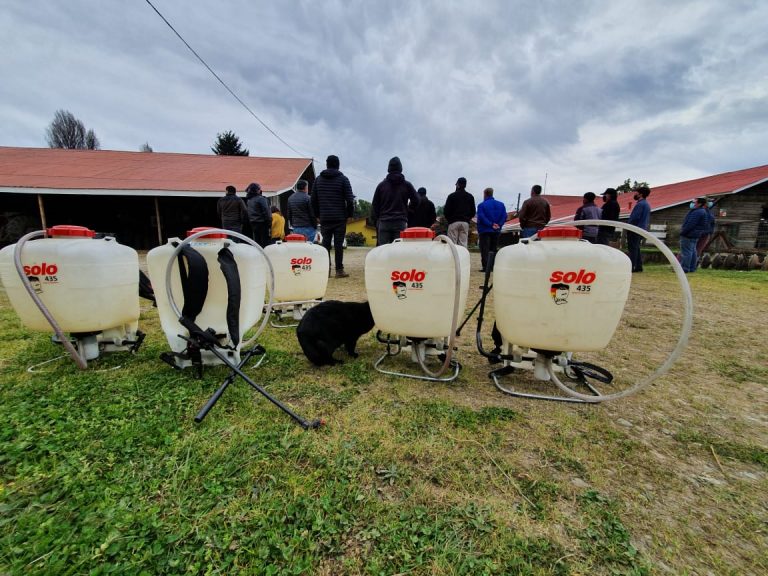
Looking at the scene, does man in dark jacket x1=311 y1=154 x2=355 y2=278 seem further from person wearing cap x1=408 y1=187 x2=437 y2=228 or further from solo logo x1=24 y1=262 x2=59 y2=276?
solo logo x1=24 y1=262 x2=59 y2=276

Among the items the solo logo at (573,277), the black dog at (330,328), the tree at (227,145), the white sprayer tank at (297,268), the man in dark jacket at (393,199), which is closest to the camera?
the solo logo at (573,277)

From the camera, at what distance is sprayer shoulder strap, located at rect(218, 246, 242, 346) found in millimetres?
2178

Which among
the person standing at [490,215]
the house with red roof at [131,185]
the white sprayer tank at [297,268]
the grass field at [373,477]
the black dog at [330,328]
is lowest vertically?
the grass field at [373,477]

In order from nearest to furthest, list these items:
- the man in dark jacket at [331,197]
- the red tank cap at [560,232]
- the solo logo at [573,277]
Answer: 1. the solo logo at [573,277]
2. the red tank cap at [560,232]
3. the man in dark jacket at [331,197]

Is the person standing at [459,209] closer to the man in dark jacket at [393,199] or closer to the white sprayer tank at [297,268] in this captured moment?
the man in dark jacket at [393,199]

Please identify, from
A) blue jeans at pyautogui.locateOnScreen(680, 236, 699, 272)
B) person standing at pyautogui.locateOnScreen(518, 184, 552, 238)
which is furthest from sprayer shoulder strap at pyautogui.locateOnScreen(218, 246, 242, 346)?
blue jeans at pyautogui.locateOnScreen(680, 236, 699, 272)

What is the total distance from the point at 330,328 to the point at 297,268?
1326 mm

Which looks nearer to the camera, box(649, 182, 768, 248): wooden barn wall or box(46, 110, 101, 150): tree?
box(649, 182, 768, 248): wooden barn wall

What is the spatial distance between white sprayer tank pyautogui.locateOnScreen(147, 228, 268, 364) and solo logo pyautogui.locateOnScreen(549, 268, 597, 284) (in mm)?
2028

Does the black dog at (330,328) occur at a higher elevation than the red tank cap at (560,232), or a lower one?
lower

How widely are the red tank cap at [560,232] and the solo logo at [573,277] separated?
0.81 ft

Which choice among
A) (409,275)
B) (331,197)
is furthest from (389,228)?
(409,275)

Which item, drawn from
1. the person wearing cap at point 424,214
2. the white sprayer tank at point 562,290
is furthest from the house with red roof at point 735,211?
the white sprayer tank at point 562,290

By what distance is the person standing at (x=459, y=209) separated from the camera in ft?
21.6
